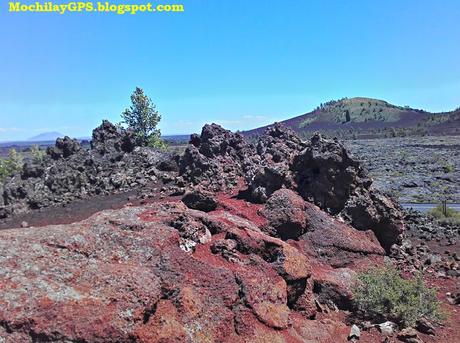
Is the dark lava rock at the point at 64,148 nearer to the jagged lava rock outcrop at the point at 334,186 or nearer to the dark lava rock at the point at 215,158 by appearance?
the dark lava rock at the point at 215,158

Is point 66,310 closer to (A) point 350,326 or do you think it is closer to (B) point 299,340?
(B) point 299,340

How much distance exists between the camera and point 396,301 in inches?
501

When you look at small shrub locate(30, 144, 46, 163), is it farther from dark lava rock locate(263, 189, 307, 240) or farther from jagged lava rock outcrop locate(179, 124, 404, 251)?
dark lava rock locate(263, 189, 307, 240)

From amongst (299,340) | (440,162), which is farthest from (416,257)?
(440,162)

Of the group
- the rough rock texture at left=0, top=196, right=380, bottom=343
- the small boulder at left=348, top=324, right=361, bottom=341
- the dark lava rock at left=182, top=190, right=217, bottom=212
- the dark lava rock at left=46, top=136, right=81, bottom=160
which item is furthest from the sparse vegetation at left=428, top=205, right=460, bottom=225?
the dark lava rock at left=46, top=136, right=81, bottom=160

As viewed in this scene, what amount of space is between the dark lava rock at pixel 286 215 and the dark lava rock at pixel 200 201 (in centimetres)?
199

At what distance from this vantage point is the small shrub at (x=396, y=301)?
12508mm

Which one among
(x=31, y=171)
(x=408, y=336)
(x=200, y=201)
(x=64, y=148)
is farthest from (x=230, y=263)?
(x=64, y=148)

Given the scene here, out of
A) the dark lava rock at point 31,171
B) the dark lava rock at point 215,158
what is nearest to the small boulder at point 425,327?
the dark lava rock at point 215,158

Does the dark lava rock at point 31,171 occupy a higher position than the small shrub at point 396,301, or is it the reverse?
the dark lava rock at point 31,171

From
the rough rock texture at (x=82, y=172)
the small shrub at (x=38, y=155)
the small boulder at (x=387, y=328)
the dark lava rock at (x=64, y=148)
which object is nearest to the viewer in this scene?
Answer: the small boulder at (x=387, y=328)

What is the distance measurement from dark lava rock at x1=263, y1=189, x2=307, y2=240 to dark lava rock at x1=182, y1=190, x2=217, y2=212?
1.99 metres

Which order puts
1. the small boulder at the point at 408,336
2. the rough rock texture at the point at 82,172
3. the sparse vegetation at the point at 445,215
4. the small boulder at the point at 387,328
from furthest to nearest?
the sparse vegetation at the point at 445,215 → the rough rock texture at the point at 82,172 → the small boulder at the point at 387,328 → the small boulder at the point at 408,336

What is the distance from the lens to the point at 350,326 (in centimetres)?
1224
